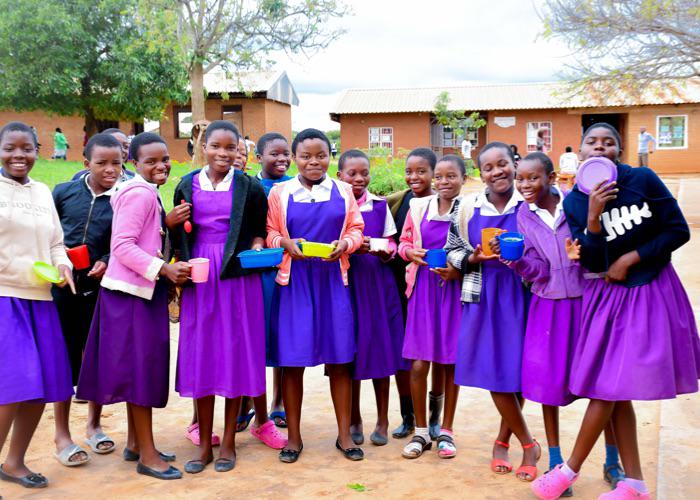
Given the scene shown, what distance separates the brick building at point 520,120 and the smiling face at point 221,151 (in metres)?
22.7

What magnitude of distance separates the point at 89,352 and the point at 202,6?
14.2 meters

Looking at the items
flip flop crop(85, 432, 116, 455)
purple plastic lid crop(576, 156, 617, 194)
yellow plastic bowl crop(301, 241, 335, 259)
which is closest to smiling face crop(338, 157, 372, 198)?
yellow plastic bowl crop(301, 241, 335, 259)

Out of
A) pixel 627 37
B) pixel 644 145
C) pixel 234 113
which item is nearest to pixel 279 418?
pixel 627 37

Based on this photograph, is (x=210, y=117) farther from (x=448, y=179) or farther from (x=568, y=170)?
(x=448, y=179)

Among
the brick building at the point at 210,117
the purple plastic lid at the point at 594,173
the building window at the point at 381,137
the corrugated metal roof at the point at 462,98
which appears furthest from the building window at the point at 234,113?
the purple plastic lid at the point at 594,173

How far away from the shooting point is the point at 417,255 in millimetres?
3834

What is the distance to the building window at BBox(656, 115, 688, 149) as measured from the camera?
2714cm

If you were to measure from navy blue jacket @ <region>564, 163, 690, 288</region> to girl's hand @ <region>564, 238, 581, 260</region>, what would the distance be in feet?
A: 0.07

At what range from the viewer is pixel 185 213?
362cm

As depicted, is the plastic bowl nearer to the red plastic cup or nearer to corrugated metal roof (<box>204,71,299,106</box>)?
the red plastic cup

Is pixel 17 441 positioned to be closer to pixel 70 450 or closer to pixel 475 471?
pixel 70 450

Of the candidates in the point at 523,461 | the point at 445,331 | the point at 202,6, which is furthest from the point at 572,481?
the point at 202,6

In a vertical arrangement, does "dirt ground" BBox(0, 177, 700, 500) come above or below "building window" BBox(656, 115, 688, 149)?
below

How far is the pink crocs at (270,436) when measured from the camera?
4047 mm
